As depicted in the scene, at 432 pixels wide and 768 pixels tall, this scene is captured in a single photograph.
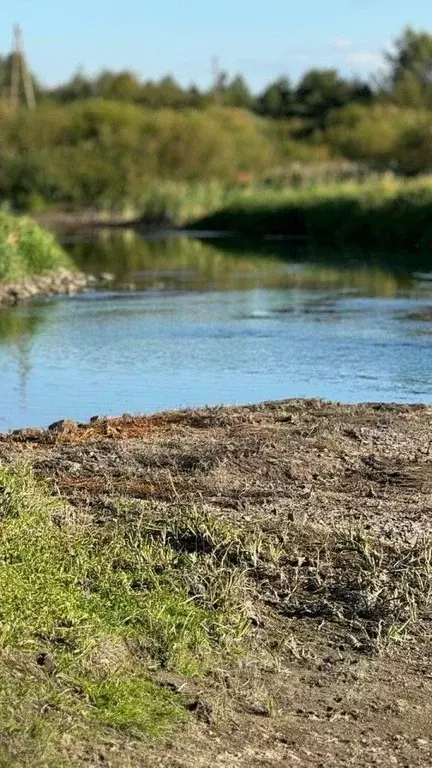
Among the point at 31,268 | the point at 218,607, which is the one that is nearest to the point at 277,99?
the point at 31,268

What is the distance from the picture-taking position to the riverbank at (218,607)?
4590 millimetres

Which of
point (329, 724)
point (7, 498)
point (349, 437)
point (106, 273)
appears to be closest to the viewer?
point (329, 724)

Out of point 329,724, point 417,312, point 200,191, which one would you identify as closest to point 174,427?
point 329,724

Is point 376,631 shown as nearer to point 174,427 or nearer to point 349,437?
point 349,437

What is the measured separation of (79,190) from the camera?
2228 inches

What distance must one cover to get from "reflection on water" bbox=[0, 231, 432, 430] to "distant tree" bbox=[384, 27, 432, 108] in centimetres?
4290

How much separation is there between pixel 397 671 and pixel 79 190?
52359mm

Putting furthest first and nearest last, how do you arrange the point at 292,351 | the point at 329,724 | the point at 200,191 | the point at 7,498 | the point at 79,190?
1. the point at 79,190
2. the point at 200,191
3. the point at 292,351
4. the point at 7,498
5. the point at 329,724

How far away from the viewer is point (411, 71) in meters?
80.4

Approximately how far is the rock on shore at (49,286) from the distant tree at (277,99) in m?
65.8

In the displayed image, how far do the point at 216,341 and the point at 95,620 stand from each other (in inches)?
487

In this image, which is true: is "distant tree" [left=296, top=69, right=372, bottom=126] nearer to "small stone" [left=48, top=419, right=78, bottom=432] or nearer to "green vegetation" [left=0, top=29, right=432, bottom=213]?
"green vegetation" [left=0, top=29, right=432, bottom=213]

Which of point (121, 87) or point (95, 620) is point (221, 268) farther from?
point (121, 87)

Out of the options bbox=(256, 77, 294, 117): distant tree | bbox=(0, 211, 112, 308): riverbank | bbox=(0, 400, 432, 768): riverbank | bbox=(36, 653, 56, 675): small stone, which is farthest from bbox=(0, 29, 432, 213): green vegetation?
bbox=(36, 653, 56, 675): small stone
